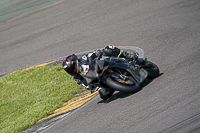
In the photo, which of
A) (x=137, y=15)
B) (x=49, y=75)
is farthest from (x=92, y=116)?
(x=137, y=15)

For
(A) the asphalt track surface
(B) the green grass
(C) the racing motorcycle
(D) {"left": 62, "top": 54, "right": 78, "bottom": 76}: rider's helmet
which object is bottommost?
(B) the green grass

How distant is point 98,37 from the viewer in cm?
1260

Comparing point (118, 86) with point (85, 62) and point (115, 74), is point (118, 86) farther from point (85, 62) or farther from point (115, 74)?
point (85, 62)

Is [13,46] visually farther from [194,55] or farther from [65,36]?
[194,55]

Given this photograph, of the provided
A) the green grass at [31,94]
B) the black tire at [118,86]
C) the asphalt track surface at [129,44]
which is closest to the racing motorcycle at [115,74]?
the black tire at [118,86]

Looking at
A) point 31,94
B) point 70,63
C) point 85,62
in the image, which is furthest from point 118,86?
point 31,94

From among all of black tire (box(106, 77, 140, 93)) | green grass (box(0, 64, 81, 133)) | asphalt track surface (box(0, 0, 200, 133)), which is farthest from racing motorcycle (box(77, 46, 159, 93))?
green grass (box(0, 64, 81, 133))

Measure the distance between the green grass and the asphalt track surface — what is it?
4.11ft

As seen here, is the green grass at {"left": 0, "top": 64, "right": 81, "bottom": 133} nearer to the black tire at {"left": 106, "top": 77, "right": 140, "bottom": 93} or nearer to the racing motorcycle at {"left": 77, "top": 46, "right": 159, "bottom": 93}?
the racing motorcycle at {"left": 77, "top": 46, "right": 159, "bottom": 93}

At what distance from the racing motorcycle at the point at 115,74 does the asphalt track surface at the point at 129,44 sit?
0.29m

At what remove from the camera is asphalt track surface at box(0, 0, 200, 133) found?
5.41 meters

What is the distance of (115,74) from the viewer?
21.4 feet

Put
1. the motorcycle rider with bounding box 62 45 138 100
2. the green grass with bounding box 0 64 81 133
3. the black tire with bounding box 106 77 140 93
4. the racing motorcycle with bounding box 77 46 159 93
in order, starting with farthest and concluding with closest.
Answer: the green grass with bounding box 0 64 81 133, the motorcycle rider with bounding box 62 45 138 100, the racing motorcycle with bounding box 77 46 159 93, the black tire with bounding box 106 77 140 93

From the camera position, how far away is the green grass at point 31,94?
8.27 meters
